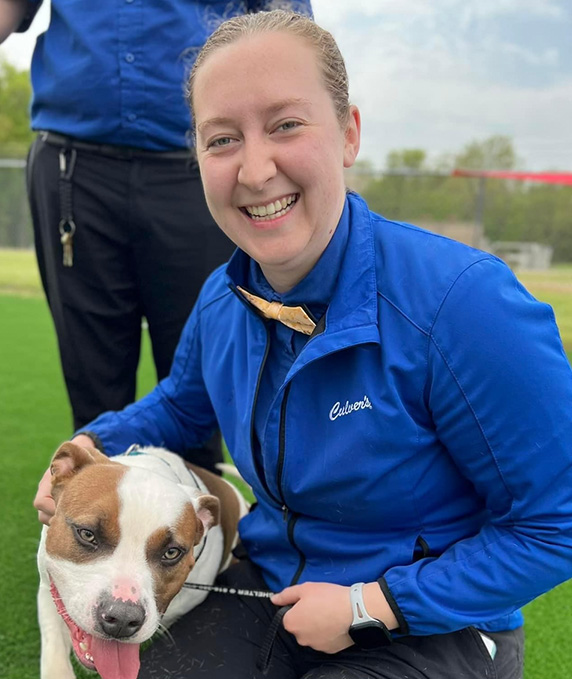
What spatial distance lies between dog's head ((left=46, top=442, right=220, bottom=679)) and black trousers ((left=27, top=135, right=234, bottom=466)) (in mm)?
1059

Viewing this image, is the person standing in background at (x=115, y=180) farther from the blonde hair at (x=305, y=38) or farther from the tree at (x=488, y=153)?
the tree at (x=488, y=153)

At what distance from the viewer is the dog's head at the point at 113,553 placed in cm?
181

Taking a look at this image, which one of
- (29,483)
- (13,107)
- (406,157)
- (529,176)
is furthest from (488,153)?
(13,107)

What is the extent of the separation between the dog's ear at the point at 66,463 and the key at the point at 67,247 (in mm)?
1109

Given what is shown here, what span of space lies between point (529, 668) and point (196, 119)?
217 centimetres

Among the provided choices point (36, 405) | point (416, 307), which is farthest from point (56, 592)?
point (36, 405)

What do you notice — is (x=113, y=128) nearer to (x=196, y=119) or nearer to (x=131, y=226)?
(x=131, y=226)

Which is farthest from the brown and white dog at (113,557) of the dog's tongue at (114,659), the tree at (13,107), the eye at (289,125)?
the tree at (13,107)

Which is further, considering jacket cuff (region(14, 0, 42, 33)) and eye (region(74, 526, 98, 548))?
jacket cuff (region(14, 0, 42, 33))

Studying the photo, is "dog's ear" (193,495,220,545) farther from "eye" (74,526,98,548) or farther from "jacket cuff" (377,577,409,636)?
"jacket cuff" (377,577,409,636)

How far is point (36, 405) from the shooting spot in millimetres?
5383

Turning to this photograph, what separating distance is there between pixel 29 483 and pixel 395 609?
2774 millimetres

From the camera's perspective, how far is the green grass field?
253 cm

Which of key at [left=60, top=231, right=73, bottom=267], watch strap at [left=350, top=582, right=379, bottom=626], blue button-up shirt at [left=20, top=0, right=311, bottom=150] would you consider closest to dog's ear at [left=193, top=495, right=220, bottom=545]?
watch strap at [left=350, top=582, right=379, bottom=626]
